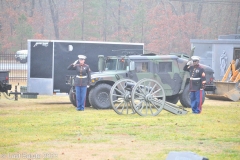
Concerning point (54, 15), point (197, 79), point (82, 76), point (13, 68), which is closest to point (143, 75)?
point (82, 76)

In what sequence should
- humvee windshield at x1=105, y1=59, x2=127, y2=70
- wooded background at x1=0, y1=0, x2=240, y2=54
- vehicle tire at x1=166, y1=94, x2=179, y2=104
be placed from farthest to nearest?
wooded background at x1=0, y1=0, x2=240, y2=54 < vehicle tire at x1=166, y1=94, x2=179, y2=104 < humvee windshield at x1=105, y1=59, x2=127, y2=70

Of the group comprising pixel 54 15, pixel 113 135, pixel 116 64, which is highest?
pixel 54 15

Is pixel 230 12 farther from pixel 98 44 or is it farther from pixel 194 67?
pixel 194 67

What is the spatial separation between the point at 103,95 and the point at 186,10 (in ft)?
124

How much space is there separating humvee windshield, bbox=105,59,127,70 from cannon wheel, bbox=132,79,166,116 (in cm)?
322

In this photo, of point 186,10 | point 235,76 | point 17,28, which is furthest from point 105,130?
point 186,10

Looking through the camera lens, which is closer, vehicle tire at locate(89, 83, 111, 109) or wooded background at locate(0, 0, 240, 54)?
vehicle tire at locate(89, 83, 111, 109)

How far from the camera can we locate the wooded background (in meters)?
48.3

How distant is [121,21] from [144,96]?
125 ft

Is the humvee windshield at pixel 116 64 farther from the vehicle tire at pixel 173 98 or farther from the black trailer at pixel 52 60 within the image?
the vehicle tire at pixel 173 98

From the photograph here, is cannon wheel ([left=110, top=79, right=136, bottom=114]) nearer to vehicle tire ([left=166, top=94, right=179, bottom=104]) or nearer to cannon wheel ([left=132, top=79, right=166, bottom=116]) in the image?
cannon wheel ([left=132, top=79, right=166, bottom=116])

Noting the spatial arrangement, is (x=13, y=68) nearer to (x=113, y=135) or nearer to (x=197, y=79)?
(x=197, y=79)

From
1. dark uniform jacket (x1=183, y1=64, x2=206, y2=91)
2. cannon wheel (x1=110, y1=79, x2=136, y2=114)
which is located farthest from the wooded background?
dark uniform jacket (x1=183, y1=64, x2=206, y2=91)

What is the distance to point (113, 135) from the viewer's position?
1220 cm
